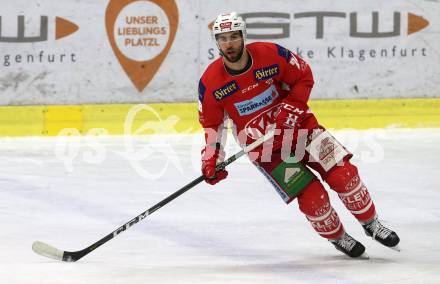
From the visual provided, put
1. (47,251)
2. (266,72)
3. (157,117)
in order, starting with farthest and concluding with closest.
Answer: (157,117) → (266,72) → (47,251)

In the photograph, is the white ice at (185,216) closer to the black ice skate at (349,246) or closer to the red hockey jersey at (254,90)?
the black ice skate at (349,246)

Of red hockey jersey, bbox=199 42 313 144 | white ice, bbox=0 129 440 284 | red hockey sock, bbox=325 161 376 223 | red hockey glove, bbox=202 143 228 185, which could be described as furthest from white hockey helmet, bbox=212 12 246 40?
white ice, bbox=0 129 440 284

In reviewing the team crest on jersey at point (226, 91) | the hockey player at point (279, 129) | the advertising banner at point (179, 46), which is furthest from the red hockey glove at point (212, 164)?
the advertising banner at point (179, 46)

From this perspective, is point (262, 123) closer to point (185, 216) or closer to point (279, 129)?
point (279, 129)

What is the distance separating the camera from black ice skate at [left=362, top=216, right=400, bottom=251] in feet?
14.6

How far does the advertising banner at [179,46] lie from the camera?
8.12 m

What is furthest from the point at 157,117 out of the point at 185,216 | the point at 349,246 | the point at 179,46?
the point at 349,246

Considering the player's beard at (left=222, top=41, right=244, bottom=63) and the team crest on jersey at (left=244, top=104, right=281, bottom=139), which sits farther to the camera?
the team crest on jersey at (left=244, top=104, right=281, bottom=139)

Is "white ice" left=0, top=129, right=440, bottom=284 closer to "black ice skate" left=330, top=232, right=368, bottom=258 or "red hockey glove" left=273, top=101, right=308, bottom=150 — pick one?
"black ice skate" left=330, top=232, right=368, bottom=258

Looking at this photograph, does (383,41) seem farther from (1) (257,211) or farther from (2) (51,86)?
(1) (257,211)

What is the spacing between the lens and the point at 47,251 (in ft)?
14.3

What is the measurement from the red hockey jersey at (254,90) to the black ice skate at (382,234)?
0.61 meters

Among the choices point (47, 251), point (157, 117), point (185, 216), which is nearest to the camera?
point (47, 251)

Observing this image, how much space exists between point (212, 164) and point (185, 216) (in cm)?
112
